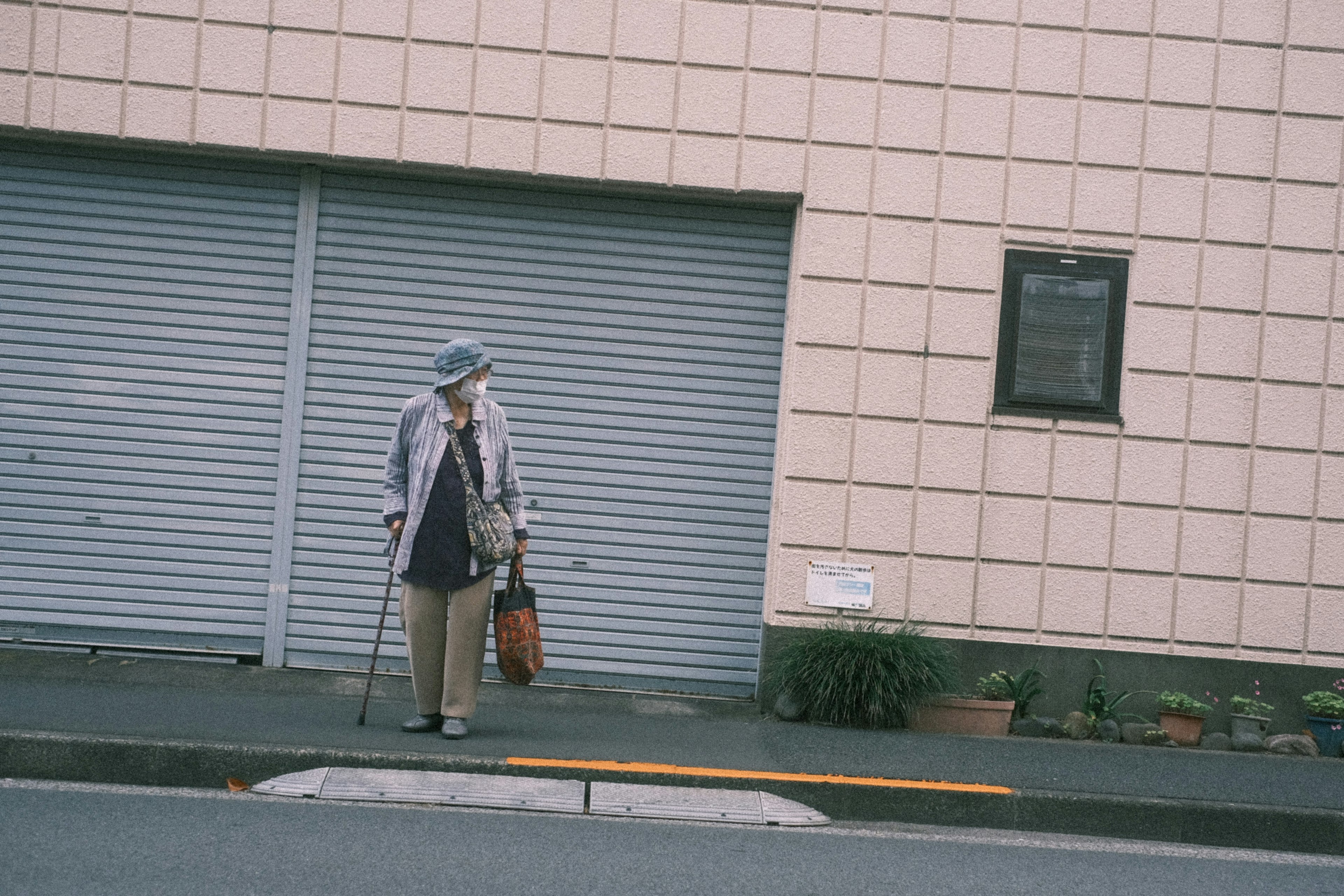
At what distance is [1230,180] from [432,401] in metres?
5.31

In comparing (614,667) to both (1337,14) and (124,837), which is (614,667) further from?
(1337,14)

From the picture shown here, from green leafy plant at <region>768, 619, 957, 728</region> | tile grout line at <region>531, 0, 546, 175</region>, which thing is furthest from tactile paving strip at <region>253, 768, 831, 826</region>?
tile grout line at <region>531, 0, 546, 175</region>

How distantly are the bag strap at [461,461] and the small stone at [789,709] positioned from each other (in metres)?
2.44

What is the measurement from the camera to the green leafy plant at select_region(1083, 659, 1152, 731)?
25.5 ft

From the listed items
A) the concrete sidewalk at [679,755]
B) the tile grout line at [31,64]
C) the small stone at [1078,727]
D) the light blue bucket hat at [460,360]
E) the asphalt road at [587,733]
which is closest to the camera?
the concrete sidewalk at [679,755]

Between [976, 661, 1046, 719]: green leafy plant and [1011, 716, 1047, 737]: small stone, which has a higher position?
[976, 661, 1046, 719]: green leafy plant

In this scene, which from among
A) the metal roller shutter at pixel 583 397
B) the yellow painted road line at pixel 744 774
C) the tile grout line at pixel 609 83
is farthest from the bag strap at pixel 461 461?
the tile grout line at pixel 609 83

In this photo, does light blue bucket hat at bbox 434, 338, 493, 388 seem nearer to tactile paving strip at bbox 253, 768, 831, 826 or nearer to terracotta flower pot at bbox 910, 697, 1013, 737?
tactile paving strip at bbox 253, 768, 831, 826

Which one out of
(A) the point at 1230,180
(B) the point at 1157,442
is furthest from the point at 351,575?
(A) the point at 1230,180

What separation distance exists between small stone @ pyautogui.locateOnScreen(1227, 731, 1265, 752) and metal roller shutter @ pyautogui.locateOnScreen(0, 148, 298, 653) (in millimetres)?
6210

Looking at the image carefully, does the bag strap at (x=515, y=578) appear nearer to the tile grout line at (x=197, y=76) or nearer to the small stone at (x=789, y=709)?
the small stone at (x=789, y=709)

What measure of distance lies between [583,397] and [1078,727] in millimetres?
3748

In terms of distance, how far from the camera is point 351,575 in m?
8.09

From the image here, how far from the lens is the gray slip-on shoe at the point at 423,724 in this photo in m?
6.30
